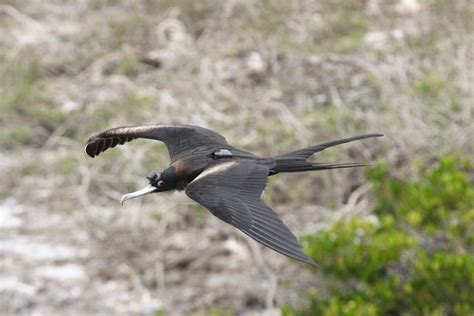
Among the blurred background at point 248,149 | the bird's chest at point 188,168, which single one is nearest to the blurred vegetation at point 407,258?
the blurred background at point 248,149

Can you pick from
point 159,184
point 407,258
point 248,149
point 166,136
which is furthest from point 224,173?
point 248,149

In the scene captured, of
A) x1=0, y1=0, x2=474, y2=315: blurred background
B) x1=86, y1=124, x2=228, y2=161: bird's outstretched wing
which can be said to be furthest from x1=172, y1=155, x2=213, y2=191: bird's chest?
x1=0, y1=0, x2=474, y2=315: blurred background

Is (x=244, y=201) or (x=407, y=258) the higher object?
(x=244, y=201)

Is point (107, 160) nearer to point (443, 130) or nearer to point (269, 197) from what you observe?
point (269, 197)

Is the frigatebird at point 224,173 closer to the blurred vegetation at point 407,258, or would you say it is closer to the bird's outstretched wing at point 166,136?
the bird's outstretched wing at point 166,136

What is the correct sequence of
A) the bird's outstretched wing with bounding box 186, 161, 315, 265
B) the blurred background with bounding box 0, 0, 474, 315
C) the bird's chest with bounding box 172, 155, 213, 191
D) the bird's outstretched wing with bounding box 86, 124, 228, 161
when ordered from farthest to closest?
the blurred background with bounding box 0, 0, 474, 315
the bird's outstretched wing with bounding box 86, 124, 228, 161
the bird's chest with bounding box 172, 155, 213, 191
the bird's outstretched wing with bounding box 186, 161, 315, 265

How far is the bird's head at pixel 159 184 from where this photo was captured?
303 cm

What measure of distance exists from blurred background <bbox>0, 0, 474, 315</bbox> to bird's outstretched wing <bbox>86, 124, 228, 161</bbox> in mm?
713

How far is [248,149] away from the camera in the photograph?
17.0 ft

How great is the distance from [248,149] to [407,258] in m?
1.61

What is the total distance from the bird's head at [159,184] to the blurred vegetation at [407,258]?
0.90m

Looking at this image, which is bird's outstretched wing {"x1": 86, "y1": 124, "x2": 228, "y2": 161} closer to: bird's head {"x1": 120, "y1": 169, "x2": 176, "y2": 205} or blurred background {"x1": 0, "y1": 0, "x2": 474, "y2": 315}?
bird's head {"x1": 120, "y1": 169, "x2": 176, "y2": 205}

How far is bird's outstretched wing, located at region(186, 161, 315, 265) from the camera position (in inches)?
96.2

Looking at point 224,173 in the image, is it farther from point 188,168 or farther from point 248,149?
point 248,149
